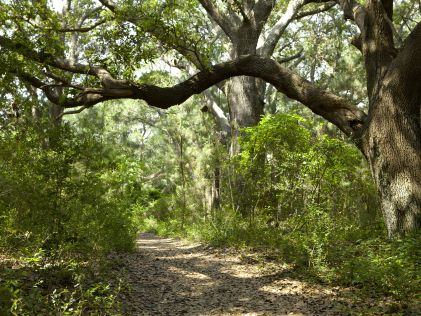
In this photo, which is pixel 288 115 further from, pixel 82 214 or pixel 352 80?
pixel 352 80

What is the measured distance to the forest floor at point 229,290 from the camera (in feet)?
16.8

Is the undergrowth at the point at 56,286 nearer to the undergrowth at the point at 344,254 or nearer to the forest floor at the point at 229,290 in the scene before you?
the forest floor at the point at 229,290

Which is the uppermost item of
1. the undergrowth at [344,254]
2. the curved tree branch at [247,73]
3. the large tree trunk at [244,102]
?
the large tree trunk at [244,102]

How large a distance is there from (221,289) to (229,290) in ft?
0.52

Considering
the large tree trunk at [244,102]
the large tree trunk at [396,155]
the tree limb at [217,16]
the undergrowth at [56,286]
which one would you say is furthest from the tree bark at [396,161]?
the tree limb at [217,16]

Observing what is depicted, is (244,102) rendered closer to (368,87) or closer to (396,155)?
(368,87)

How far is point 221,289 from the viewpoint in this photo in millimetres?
6293

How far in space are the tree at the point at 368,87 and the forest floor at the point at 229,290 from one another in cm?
205

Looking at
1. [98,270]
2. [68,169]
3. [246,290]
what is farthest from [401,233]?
[68,169]

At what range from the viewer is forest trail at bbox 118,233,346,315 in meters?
5.21

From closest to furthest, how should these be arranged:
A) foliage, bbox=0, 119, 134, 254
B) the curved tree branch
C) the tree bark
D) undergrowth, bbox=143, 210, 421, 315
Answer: undergrowth, bbox=143, 210, 421, 315
foliage, bbox=0, 119, 134, 254
the tree bark
the curved tree branch

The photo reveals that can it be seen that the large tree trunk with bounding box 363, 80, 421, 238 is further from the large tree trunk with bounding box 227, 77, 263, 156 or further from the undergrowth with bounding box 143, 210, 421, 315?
the large tree trunk with bounding box 227, 77, 263, 156

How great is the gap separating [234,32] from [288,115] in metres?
4.33

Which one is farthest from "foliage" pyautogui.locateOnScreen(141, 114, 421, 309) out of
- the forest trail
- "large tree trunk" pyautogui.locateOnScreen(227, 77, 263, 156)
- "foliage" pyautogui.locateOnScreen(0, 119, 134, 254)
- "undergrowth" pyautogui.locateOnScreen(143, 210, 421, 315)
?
"foliage" pyautogui.locateOnScreen(0, 119, 134, 254)
